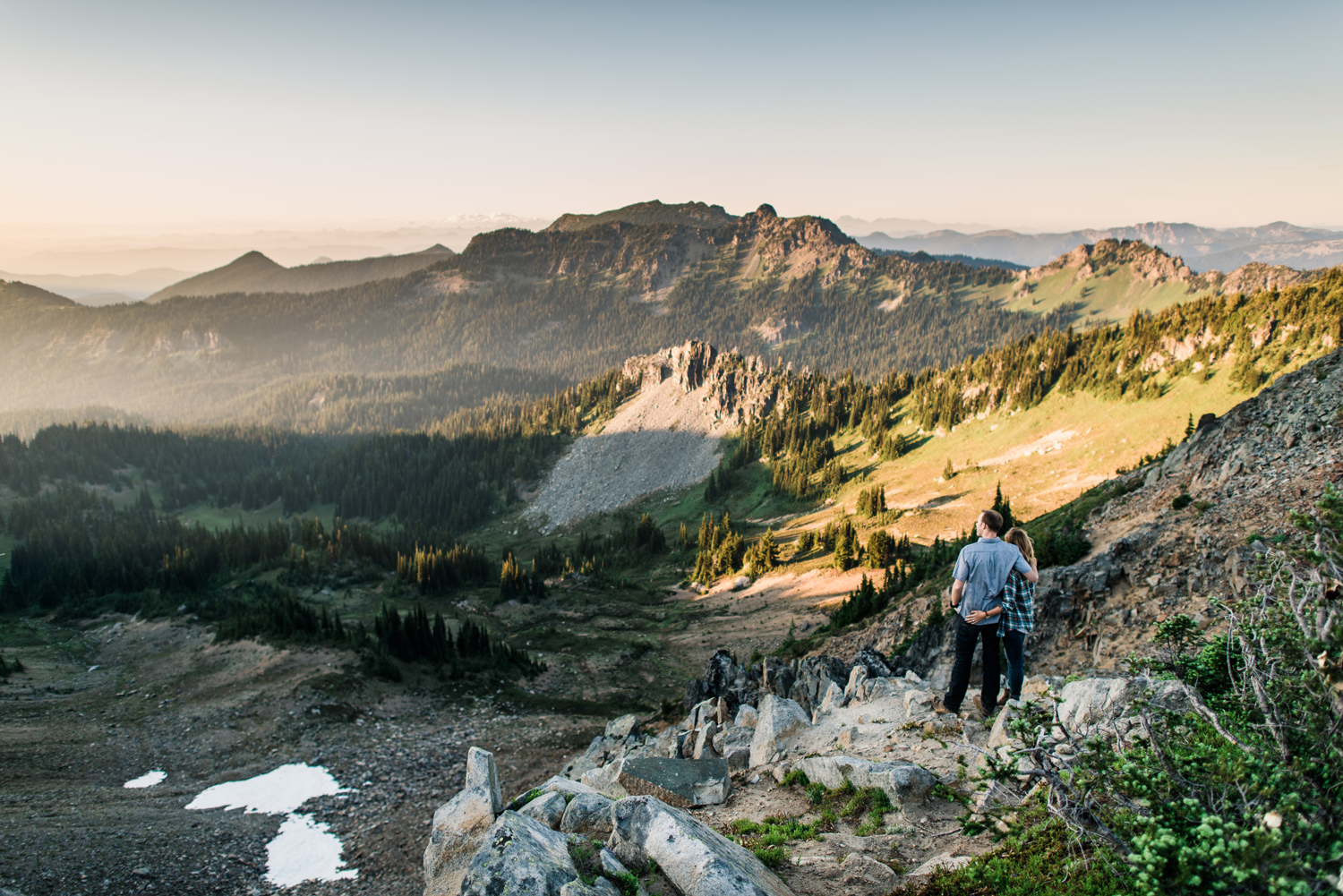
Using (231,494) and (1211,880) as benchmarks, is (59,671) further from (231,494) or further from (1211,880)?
(231,494)

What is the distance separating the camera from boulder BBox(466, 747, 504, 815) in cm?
1292

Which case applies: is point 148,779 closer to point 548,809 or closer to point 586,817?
point 548,809

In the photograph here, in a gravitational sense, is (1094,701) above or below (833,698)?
above

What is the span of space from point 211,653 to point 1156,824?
64.7 m

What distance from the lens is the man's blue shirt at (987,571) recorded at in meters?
12.0

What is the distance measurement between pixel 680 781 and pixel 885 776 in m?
5.67

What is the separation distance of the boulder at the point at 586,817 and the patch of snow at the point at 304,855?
59.3ft

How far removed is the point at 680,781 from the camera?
599 inches

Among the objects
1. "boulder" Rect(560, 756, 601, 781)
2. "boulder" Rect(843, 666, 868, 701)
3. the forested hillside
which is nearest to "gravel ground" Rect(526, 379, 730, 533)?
the forested hillside

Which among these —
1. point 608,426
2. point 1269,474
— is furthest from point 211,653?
point 608,426

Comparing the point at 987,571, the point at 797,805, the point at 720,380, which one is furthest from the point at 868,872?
the point at 720,380

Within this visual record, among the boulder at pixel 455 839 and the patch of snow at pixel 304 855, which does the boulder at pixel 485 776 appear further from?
the patch of snow at pixel 304 855

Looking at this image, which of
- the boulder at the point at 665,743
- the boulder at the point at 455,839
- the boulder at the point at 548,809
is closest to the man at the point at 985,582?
the boulder at the point at 548,809

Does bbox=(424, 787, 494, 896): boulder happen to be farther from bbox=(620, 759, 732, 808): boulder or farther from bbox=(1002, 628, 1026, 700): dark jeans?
bbox=(1002, 628, 1026, 700): dark jeans
